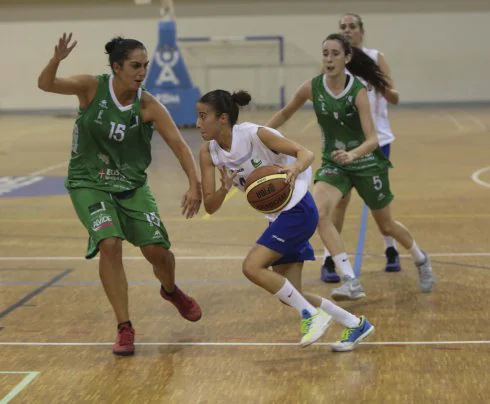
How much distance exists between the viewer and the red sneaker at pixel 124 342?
5055 mm

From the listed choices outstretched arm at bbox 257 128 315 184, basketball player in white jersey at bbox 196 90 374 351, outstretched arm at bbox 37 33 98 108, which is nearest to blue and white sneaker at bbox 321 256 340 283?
basketball player in white jersey at bbox 196 90 374 351

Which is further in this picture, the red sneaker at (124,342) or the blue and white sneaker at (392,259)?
the blue and white sneaker at (392,259)

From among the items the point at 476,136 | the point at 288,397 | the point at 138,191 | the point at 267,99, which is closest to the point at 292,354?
the point at 288,397

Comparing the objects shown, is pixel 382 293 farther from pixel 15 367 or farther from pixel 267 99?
pixel 267 99

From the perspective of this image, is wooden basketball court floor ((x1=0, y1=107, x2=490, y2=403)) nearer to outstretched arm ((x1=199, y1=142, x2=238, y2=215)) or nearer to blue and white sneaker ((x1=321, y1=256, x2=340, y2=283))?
blue and white sneaker ((x1=321, y1=256, x2=340, y2=283))

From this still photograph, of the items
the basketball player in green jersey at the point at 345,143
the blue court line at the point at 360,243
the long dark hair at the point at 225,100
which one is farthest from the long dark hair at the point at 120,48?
the blue court line at the point at 360,243

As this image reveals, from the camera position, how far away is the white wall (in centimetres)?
2639

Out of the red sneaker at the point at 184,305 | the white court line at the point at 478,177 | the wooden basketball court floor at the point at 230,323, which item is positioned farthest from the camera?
the white court line at the point at 478,177

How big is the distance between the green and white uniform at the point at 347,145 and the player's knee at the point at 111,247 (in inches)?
72.5

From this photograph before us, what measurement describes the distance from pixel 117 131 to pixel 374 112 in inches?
109

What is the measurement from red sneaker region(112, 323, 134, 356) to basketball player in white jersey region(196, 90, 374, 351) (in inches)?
29.7

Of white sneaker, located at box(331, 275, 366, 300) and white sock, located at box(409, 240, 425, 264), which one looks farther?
white sock, located at box(409, 240, 425, 264)

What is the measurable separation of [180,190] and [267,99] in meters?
14.3

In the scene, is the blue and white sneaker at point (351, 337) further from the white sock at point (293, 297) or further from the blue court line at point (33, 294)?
the blue court line at point (33, 294)
